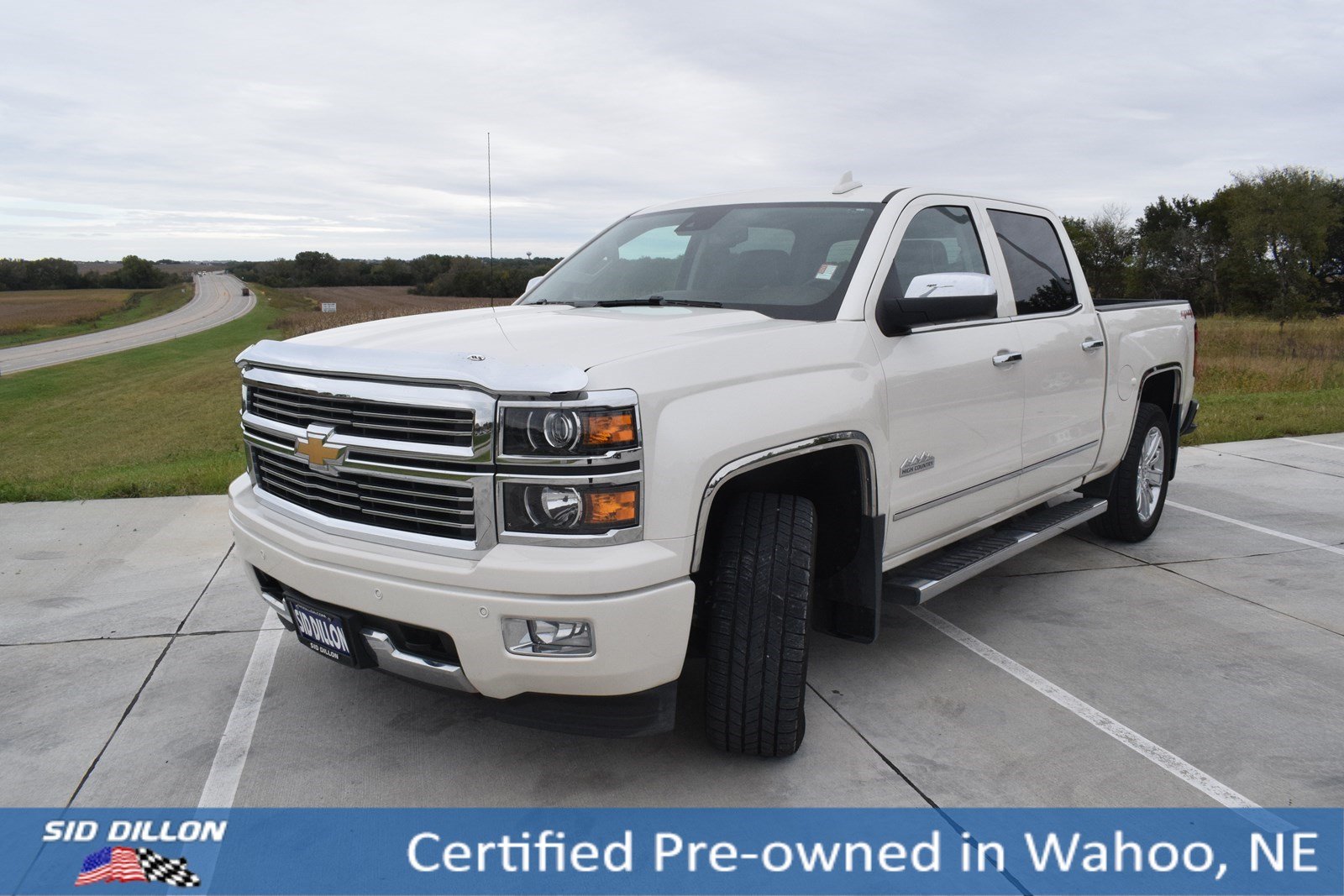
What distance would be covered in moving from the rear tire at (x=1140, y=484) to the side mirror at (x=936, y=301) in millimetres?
2523

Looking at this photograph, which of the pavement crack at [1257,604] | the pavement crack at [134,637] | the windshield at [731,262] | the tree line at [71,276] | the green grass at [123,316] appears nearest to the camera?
the windshield at [731,262]

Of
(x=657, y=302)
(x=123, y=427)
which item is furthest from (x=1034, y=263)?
(x=123, y=427)

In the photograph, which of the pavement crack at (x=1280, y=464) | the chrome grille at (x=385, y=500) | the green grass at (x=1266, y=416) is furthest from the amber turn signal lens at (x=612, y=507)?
the green grass at (x=1266, y=416)

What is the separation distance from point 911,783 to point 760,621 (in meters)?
0.73

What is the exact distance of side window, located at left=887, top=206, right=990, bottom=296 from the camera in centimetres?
387

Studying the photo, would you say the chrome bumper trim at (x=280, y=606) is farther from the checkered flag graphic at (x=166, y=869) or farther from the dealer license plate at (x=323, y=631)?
the checkered flag graphic at (x=166, y=869)

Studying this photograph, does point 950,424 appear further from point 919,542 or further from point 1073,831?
point 1073,831

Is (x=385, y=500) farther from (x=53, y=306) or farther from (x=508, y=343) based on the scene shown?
(x=53, y=306)

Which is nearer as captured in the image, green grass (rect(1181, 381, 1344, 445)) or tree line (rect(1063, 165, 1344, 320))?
green grass (rect(1181, 381, 1344, 445))

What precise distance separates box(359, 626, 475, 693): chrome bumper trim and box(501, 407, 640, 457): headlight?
68 centimetres

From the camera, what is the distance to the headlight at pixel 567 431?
2588mm

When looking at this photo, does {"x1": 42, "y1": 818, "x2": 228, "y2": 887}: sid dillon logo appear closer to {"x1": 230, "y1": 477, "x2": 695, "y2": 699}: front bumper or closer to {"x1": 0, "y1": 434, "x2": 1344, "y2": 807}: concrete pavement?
{"x1": 0, "y1": 434, "x2": 1344, "y2": 807}: concrete pavement

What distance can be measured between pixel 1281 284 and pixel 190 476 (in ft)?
191

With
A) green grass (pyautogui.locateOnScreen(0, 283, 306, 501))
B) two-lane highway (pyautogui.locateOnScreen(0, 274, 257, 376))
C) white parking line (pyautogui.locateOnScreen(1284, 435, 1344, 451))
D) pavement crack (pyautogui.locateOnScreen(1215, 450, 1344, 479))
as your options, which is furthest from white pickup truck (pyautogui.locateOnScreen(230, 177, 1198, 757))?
two-lane highway (pyautogui.locateOnScreen(0, 274, 257, 376))
